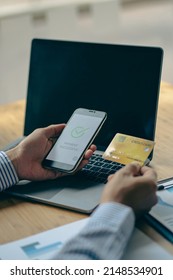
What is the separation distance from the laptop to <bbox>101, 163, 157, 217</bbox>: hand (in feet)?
0.38

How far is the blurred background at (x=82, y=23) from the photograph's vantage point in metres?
4.54

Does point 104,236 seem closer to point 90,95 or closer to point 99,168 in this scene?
point 99,168

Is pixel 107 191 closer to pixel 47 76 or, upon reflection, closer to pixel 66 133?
pixel 66 133

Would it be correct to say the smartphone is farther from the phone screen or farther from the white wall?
the white wall

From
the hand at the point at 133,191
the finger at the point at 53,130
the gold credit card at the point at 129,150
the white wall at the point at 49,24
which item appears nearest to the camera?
the hand at the point at 133,191

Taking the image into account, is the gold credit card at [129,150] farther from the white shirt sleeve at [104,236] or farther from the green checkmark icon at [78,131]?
the white shirt sleeve at [104,236]

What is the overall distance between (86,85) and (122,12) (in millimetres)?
4190

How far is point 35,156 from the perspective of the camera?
1257mm

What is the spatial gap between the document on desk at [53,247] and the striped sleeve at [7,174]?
215 mm

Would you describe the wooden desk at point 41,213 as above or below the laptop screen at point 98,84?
below

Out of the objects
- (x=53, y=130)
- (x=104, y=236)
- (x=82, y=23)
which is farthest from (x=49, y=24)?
(x=104, y=236)

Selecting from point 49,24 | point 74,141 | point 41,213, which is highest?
point 74,141

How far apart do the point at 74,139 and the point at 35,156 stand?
0.10 metres

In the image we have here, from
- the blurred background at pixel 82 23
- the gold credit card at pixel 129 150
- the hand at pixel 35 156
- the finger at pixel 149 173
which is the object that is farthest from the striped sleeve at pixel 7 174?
the blurred background at pixel 82 23
